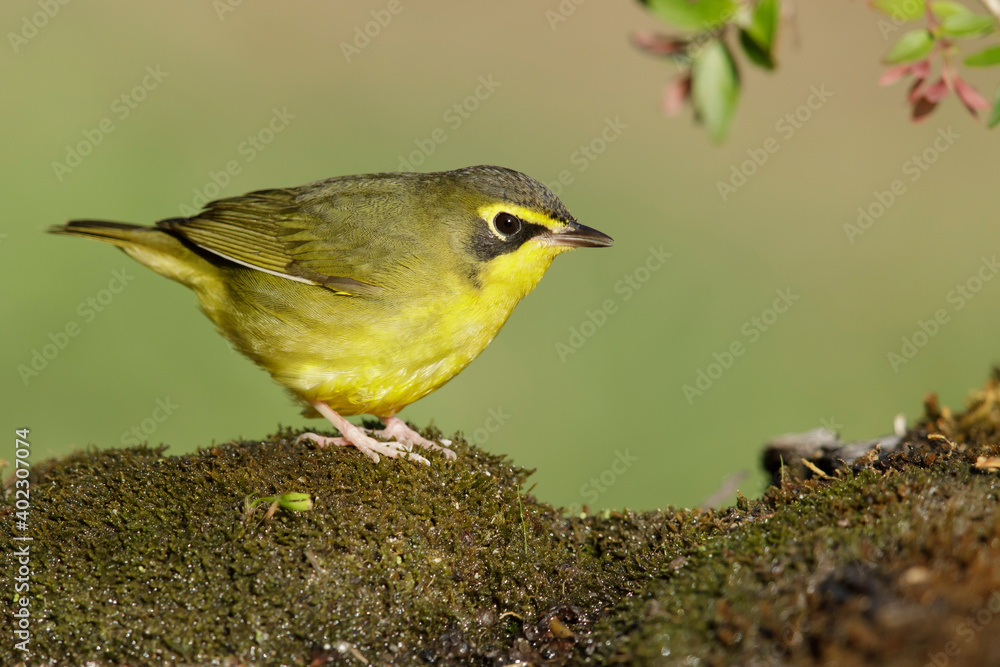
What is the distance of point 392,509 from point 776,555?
1.65m

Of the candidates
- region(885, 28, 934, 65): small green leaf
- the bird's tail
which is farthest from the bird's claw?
region(885, 28, 934, 65): small green leaf

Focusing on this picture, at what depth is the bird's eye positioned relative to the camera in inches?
211

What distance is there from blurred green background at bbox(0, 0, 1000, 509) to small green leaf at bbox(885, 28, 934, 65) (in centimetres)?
341

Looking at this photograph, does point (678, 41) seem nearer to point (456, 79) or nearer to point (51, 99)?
point (51, 99)

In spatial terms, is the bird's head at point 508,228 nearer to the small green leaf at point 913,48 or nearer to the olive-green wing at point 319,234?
the olive-green wing at point 319,234

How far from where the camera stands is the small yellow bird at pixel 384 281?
17.0 ft

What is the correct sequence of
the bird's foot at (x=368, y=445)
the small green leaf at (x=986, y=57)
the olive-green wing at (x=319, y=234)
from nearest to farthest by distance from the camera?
the small green leaf at (x=986, y=57)
the bird's foot at (x=368, y=445)
the olive-green wing at (x=319, y=234)

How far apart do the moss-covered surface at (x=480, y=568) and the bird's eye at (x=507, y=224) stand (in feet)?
5.38

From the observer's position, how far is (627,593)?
3588mm

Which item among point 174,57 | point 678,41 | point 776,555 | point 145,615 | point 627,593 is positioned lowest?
point 145,615

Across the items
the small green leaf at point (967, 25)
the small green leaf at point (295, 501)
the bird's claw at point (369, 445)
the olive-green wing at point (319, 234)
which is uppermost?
the small green leaf at point (967, 25)

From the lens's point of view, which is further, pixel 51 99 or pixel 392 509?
pixel 51 99

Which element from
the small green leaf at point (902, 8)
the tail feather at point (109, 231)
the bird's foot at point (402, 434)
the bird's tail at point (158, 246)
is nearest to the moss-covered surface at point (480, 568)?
the bird's foot at point (402, 434)

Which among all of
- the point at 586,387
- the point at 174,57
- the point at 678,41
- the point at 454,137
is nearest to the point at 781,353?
the point at 586,387
